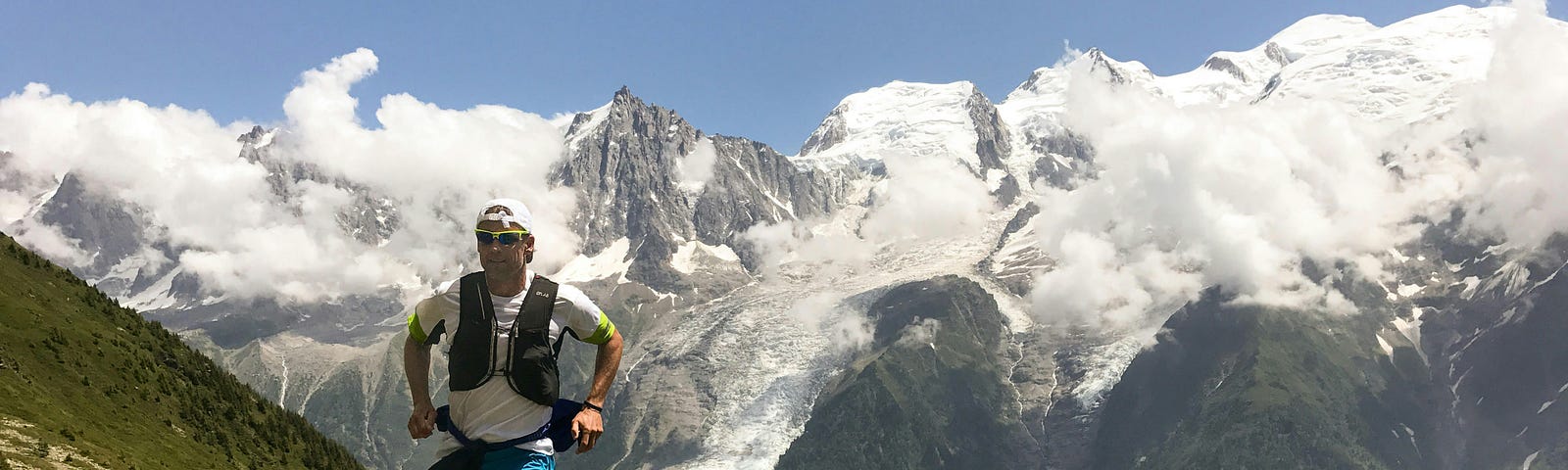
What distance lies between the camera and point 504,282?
44.9ft

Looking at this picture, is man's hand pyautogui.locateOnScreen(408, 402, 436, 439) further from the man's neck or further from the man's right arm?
the man's neck

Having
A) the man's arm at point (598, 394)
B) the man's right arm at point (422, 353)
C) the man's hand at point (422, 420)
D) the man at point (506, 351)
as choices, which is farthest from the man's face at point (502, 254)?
the man's hand at point (422, 420)

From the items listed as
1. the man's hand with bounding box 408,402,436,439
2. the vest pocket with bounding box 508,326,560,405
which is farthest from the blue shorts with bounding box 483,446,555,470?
the man's hand with bounding box 408,402,436,439

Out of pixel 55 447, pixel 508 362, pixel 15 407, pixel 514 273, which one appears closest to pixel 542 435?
pixel 508 362

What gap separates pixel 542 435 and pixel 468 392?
3.68 ft

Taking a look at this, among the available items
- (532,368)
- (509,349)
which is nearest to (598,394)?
(532,368)

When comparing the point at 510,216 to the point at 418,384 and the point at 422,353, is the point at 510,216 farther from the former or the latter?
the point at 418,384

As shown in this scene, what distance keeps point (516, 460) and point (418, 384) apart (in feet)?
6.45

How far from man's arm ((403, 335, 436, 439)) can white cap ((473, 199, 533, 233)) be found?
209 centimetres

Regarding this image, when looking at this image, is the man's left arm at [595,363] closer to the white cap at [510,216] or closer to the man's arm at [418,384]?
the white cap at [510,216]

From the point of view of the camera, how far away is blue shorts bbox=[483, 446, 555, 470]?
13.4 metres

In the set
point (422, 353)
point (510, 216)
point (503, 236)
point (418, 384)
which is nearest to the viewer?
point (503, 236)

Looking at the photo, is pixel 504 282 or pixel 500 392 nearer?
pixel 500 392

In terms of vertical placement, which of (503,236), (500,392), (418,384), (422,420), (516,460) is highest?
(503,236)
